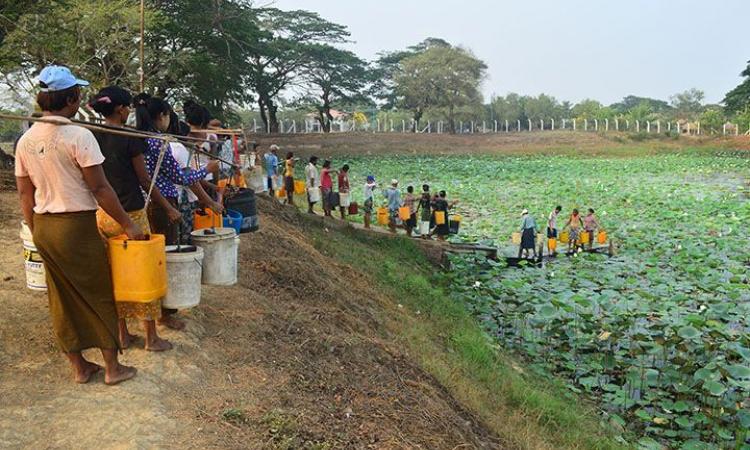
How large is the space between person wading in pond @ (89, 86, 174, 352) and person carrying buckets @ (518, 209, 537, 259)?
939 centimetres

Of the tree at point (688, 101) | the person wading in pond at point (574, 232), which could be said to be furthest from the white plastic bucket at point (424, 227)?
the tree at point (688, 101)

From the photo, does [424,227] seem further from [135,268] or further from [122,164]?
[135,268]

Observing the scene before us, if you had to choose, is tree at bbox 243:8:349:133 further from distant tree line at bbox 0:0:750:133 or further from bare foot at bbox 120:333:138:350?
bare foot at bbox 120:333:138:350

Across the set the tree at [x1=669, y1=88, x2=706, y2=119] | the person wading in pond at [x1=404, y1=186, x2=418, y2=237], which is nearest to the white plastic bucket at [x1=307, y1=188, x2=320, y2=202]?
the person wading in pond at [x1=404, y1=186, x2=418, y2=237]

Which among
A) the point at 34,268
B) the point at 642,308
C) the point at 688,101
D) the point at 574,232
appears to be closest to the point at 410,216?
the point at 574,232

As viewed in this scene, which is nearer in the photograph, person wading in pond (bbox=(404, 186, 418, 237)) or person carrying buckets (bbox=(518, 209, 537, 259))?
person carrying buckets (bbox=(518, 209, 537, 259))

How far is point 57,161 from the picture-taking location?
2938 mm

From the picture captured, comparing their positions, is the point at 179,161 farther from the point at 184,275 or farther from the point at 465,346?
the point at 465,346

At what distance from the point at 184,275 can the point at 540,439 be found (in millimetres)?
3599

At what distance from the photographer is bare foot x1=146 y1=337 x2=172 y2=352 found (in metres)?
3.67

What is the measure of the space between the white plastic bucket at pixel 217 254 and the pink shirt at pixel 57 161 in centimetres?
121

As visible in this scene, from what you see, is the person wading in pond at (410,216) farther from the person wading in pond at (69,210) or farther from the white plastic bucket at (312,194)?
the person wading in pond at (69,210)

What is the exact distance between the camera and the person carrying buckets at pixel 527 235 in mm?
11913

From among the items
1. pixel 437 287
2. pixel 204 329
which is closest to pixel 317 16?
pixel 437 287
